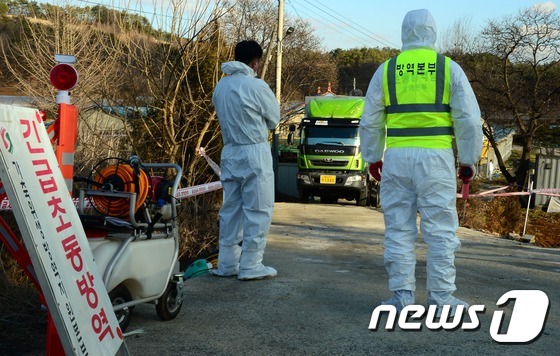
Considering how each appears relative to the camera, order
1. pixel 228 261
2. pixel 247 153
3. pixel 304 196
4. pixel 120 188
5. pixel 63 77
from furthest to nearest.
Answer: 1. pixel 304 196
2. pixel 228 261
3. pixel 247 153
4. pixel 120 188
5. pixel 63 77

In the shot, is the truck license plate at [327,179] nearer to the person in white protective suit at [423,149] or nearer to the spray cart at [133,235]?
the person in white protective suit at [423,149]

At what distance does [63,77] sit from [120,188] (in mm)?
1038

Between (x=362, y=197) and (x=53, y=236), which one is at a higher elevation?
(x=53, y=236)

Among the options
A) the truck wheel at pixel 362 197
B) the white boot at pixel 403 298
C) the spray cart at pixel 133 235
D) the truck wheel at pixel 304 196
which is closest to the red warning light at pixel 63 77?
the spray cart at pixel 133 235

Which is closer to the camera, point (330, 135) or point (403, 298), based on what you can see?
point (403, 298)

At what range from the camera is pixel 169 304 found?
485cm

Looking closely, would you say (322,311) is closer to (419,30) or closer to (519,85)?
(419,30)

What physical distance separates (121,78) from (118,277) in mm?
9149

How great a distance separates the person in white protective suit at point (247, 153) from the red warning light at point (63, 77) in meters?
2.49

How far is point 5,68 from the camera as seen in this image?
19484 millimetres

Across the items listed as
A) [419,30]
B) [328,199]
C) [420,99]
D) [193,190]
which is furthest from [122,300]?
[328,199]

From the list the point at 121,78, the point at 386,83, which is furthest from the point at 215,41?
the point at 386,83

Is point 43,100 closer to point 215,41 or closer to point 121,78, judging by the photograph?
point 121,78

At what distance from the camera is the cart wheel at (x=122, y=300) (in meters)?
4.20
